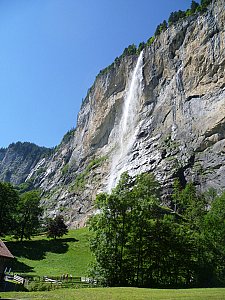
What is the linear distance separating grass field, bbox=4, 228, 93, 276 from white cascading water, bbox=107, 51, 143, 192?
25.8 meters

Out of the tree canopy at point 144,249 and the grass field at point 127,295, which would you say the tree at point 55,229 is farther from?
the grass field at point 127,295

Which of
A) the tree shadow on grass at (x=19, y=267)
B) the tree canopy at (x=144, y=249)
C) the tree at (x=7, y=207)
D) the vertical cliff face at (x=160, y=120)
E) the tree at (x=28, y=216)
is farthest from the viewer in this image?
the vertical cliff face at (x=160, y=120)

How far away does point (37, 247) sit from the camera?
54.5 metres

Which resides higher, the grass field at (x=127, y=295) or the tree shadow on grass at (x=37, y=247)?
the tree shadow on grass at (x=37, y=247)

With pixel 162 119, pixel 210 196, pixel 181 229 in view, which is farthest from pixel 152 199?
pixel 162 119

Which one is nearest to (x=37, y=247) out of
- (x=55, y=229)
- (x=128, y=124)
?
(x=55, y=229)

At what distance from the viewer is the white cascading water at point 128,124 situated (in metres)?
84.6

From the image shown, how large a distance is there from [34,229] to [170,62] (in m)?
53.5

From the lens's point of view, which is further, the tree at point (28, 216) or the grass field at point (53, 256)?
the tree at point (28, 216)

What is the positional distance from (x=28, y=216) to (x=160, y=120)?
38.1m

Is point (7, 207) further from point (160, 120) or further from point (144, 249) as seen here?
point (160, 120)

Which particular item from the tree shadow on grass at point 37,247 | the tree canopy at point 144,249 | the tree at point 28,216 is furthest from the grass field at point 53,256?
the tree canopy at point 144,249

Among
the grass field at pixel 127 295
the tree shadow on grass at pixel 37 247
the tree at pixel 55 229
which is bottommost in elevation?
the grass field at pixel 127 295

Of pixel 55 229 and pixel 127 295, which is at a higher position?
pixel 55 229
